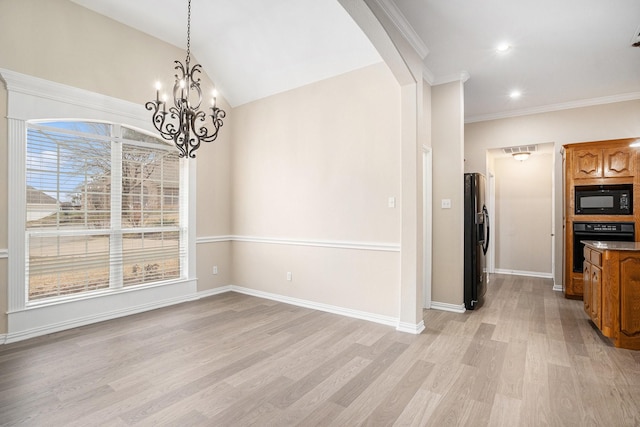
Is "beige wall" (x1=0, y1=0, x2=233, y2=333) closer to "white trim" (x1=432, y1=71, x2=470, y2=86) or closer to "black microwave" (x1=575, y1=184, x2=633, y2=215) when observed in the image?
"white trim" (x1=432, y1=71, x2=470, y2=86)

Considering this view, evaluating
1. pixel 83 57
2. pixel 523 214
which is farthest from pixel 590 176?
pixel 83 57

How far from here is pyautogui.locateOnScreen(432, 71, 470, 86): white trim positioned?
417 centimetres

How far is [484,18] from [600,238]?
3.70 m

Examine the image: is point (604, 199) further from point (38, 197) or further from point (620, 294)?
point (38, 197)

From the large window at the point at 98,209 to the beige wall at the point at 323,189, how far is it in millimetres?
1093

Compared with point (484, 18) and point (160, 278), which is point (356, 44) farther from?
point (160, 278)

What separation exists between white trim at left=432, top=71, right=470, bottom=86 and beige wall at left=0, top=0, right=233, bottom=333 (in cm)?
339

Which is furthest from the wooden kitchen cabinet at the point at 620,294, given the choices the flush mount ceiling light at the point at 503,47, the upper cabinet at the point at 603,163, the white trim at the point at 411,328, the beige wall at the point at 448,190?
the flush mount ceiling light at the point at 503,47

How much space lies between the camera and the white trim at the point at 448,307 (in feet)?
13.7

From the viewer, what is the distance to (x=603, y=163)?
463 centimetres

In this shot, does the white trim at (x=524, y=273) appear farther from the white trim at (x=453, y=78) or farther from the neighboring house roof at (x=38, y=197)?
the neighboring house roof at (x=38, y=197)

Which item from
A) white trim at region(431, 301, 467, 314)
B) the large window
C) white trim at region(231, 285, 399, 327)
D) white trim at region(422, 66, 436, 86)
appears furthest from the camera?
white trim at region(431, 301, 467, 314)

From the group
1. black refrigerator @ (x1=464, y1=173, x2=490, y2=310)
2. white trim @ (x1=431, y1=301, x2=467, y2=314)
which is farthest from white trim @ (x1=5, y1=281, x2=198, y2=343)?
black refrigerator @ (x1=464, y1=173, x2=490, y2=310)

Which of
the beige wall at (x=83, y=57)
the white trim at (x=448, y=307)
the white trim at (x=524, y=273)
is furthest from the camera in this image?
the white trim at (x=524, y=273)
